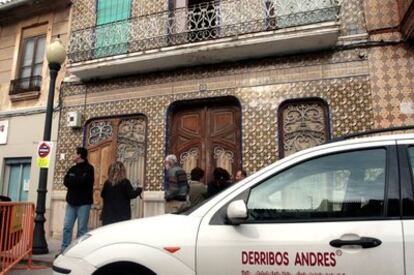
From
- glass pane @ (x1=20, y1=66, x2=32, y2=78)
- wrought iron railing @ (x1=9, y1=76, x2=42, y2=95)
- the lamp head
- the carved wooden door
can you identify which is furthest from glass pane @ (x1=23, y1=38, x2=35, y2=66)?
the lamp head

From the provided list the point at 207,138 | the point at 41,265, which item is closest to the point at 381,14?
the point at 207,138

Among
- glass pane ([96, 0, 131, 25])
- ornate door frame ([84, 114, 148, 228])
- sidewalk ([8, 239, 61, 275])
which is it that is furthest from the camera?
glass pane ([96, 0, 131, 25])

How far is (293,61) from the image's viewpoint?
9969 mm

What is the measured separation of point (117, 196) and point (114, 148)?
4.77 meters

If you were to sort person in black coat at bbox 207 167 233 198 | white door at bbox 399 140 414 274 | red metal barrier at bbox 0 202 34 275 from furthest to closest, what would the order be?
person in black coat at bbox 207 167 233 198, red metal barrier at bbox 0 202 34 275, white door at bbox 399 140 414 274

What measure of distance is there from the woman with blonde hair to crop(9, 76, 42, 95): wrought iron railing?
7042mm

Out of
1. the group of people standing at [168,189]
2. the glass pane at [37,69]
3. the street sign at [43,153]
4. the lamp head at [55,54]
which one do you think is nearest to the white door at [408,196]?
the group of people standing at [168,189]

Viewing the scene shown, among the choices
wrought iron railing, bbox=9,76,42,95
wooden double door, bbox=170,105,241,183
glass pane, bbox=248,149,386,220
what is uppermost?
wrought iron railing, bbox=9,76,42,95

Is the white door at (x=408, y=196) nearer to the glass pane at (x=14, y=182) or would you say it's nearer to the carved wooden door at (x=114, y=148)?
the carved wooden door at (x=114, y=148)

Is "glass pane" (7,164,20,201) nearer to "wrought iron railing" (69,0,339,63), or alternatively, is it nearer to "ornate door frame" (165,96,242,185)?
"wrought iron railing" (69,0,339,63)

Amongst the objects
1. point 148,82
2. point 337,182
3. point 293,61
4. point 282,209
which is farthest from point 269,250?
point 148,82

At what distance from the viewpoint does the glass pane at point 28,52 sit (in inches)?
529

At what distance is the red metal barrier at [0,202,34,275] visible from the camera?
6.24 meters

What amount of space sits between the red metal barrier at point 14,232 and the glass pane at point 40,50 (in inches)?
A: 281
